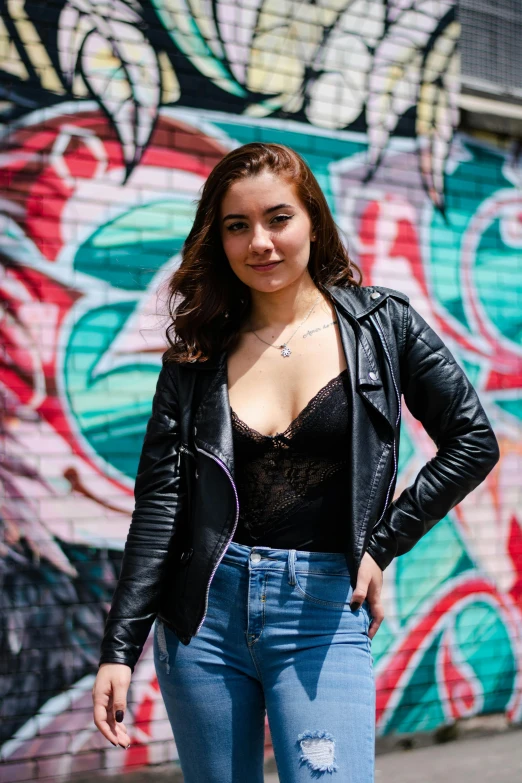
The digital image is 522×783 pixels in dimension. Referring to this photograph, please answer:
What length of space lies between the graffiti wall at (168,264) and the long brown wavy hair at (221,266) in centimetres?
110

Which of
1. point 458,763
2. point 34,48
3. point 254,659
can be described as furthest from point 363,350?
point 458,763

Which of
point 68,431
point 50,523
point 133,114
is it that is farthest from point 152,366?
point 133,114

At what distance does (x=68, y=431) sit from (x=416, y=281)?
2.18 metres

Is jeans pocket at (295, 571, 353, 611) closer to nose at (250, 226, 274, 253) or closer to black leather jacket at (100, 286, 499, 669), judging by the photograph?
black leather jacket at (100, 286, 499, 669)

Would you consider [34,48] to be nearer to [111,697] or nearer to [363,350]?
[363,350]

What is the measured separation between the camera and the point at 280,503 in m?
2.08

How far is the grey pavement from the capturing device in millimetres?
4500

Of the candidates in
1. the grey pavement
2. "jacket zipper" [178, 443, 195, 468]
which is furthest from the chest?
the grey pavement

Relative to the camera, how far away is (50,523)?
414cm

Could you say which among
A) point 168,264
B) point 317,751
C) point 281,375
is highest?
point 168,264

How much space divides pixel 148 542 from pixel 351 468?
1.71ft

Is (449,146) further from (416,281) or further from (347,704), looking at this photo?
(347,704)

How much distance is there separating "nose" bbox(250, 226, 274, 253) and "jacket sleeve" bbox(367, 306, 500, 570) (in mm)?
392

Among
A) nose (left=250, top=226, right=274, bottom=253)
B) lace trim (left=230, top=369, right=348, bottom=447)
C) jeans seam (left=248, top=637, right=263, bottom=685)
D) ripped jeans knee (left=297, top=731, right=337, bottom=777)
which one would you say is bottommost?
ripped jeans knee (left=297, top=731, right=337, bottom=777)
